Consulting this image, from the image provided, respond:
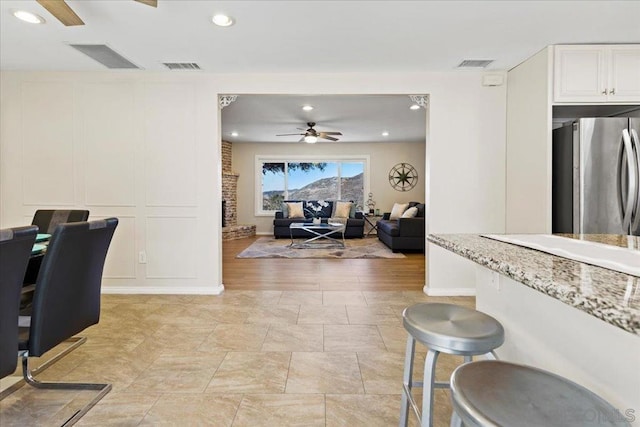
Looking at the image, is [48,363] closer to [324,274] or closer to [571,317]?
[571,317]

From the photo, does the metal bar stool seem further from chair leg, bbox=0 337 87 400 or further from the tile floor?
chair leg, bbox=0 337 87 400

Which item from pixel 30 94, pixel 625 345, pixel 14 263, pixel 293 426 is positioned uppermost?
pixel 30 94

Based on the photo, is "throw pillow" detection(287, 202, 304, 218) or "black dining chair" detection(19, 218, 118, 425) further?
"throw pillow" detection(287, 202, 304, 218)

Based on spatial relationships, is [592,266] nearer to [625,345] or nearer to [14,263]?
[625,345]

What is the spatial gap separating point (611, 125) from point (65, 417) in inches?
160

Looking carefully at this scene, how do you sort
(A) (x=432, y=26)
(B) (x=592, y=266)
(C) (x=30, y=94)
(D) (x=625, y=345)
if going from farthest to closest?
(C) (x=30, y=94), (A) (x=432, y=26), (B) (x=592, y=266), (D) (x=625, y=345)

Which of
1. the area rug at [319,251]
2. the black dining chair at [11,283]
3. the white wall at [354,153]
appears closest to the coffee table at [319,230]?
the area rug at [319,251]

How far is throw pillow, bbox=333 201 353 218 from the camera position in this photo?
8.49m

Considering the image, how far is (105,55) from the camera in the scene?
3.22 metres

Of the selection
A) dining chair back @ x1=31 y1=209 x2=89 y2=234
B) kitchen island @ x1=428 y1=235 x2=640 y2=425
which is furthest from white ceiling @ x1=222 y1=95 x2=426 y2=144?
kitchen island @ x1=428 y1=235 x2=640 y2=425

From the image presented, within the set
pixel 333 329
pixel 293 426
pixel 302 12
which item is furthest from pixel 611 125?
pixel 293 426

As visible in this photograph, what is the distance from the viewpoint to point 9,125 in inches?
143

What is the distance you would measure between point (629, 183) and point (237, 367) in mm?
3180

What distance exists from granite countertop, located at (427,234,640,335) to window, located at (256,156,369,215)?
26.5 ft
